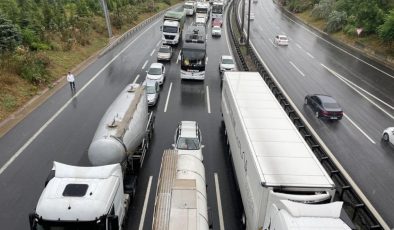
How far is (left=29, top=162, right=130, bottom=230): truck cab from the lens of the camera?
11.6 m

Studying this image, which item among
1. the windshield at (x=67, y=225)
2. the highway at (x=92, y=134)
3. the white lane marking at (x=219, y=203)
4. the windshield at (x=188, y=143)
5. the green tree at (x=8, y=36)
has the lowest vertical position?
the white lane marking at (x=219, y=203)

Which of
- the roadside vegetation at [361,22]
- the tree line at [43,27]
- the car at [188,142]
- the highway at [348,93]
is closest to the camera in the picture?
the car at [188,142]

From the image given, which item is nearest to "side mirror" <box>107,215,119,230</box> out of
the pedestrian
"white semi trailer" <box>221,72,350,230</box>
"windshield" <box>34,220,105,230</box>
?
"windshield" <box>34,220,105,230</box>

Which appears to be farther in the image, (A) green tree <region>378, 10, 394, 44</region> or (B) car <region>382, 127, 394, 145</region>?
(A) green tree <region>378, 10, 394, 44</region>

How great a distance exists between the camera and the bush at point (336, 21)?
60.4 meters

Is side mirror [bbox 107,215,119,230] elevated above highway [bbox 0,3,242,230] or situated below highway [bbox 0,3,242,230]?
above

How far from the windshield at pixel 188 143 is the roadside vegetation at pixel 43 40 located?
47.6 feet

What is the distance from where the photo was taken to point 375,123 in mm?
28172

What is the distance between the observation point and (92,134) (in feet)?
78.0

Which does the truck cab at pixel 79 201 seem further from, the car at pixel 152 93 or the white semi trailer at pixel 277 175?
the car at pixel 152 93

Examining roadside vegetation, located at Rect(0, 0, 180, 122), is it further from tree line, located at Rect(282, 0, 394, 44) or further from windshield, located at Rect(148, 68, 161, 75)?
tree line, located at Rect(282, 0, 394, 44)

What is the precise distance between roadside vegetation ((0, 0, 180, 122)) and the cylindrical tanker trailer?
446 inches

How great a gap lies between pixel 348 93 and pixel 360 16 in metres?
24.3

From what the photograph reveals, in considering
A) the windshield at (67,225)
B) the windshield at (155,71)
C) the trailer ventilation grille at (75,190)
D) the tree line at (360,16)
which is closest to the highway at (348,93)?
the tree line at (360,16)
